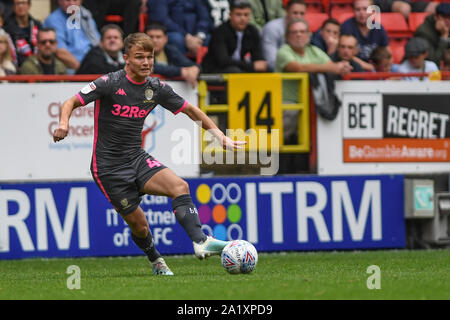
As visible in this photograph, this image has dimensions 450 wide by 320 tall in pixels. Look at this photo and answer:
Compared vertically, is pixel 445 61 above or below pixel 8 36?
below

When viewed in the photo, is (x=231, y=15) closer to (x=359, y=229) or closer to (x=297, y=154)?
(x=297, y=154)

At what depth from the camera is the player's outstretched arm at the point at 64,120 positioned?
8.18 meters

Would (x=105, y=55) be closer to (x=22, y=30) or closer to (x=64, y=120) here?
(x=22, y=30)

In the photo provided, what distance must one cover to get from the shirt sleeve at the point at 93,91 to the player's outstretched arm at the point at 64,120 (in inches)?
2.2

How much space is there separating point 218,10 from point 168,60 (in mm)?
2348

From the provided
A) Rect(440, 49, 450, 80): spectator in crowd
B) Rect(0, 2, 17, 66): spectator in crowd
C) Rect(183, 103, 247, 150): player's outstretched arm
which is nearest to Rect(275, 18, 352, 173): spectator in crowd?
Rect(440, 49, 450, 80): spectator in crowd

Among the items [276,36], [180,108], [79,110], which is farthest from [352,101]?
[180,108]

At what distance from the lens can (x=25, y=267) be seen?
1109cm

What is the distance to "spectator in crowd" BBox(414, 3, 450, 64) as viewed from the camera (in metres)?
15.5

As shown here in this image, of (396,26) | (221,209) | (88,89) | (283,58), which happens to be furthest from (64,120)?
(396,26)

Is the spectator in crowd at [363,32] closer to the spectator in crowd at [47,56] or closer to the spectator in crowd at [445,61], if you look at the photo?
the spectator in crowd at [445,61]

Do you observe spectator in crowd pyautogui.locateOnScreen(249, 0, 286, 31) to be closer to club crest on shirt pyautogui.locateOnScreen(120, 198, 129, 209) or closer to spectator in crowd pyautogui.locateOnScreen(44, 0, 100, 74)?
spectator in crowd pyautogui.locateOnScreen(44, 0, 100, 74)

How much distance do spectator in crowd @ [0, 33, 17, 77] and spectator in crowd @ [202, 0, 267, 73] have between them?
2.58 metres

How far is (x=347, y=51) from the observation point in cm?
1406
